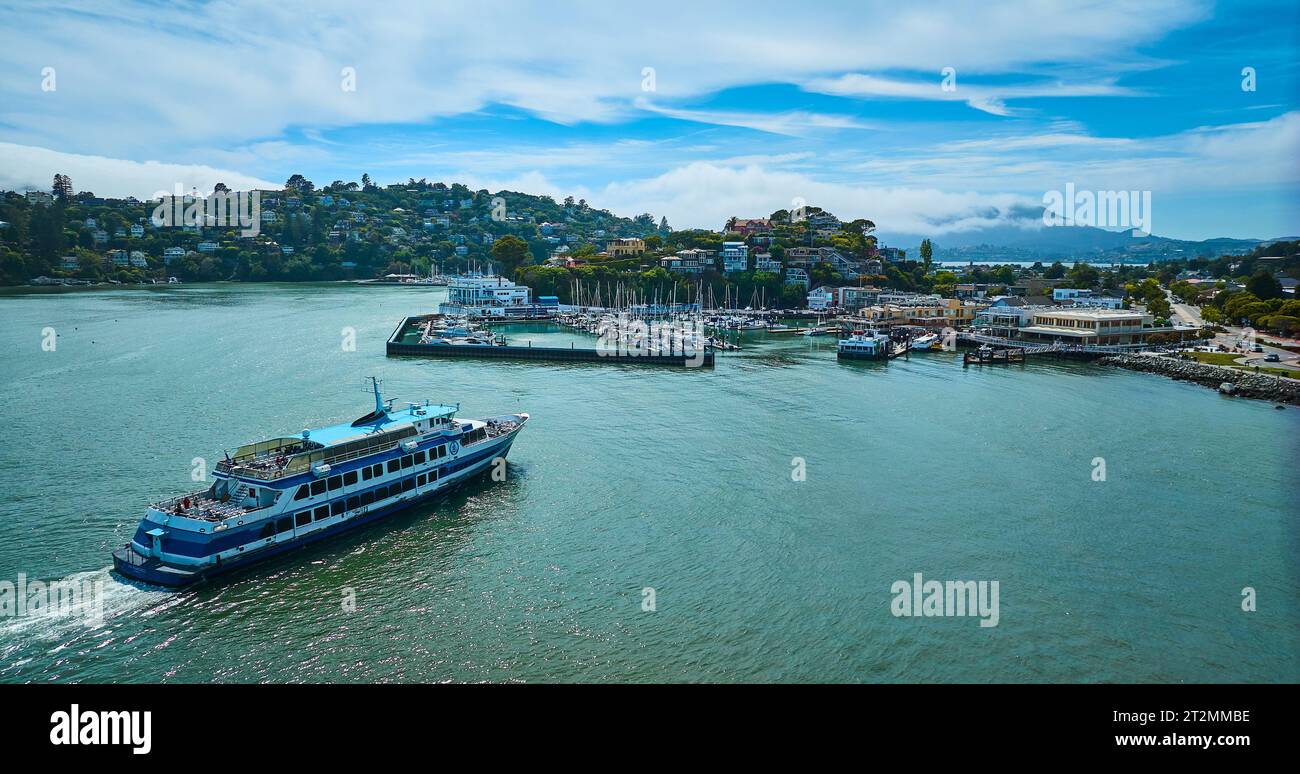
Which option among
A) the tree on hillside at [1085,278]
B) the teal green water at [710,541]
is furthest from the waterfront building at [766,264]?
the teal green water at [710,541]

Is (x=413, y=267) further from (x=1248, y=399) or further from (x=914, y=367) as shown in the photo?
(x=1248, y=399)

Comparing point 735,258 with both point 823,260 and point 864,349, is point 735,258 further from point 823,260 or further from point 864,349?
point 864,349

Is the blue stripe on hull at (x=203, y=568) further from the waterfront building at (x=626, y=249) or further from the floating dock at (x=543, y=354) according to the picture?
the waterfront building at (x=626, y=249)

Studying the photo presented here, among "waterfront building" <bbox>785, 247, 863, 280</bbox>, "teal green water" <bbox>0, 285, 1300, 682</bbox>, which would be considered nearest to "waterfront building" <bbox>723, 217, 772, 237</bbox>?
"waterfront building" <bbox>785, 247, 863, 280</bbox>

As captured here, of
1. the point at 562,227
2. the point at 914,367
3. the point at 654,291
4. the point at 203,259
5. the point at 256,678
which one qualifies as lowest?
the point at 256,678

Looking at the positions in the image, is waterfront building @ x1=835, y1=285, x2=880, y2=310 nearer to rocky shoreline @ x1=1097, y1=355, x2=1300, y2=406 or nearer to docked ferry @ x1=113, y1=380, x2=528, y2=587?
rocky shoreline @ x1=1097, y1=355, x2=1300, y2=406

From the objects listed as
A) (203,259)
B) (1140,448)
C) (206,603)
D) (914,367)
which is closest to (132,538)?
(206,603)
